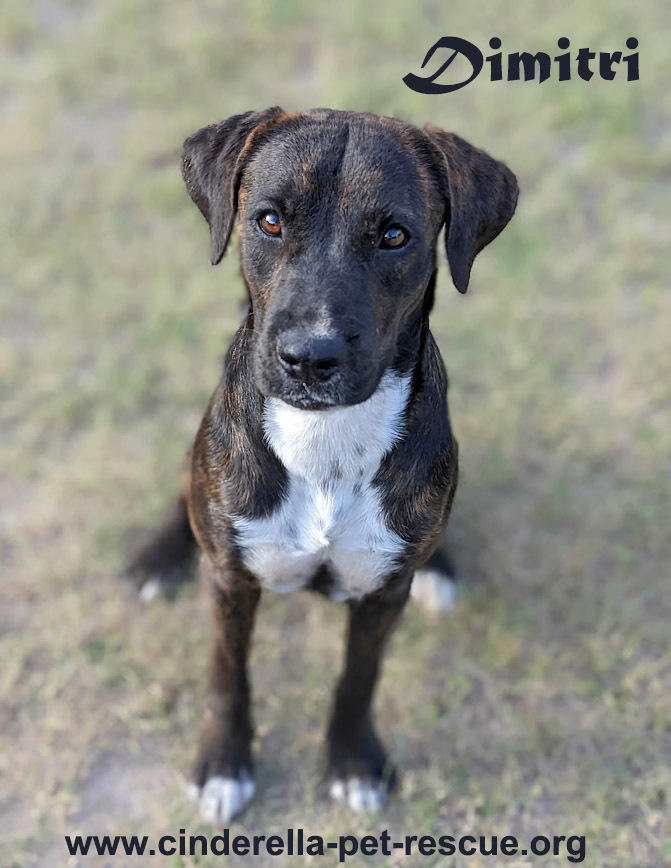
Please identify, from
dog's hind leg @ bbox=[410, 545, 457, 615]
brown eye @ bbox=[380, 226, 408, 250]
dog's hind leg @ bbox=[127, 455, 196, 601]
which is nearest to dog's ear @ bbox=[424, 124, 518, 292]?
brown eye @ bbox=[380, 226, 408, 250]

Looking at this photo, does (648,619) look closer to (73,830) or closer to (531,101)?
(73,830)

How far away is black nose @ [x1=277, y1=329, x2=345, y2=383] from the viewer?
2479 mm

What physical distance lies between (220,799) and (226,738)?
226 mm

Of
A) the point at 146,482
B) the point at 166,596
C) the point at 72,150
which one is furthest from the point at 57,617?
the point at 72,150

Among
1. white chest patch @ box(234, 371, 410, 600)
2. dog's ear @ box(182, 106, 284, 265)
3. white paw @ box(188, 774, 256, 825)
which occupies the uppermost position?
dog's ear @ box(182, 106, 284, 265)

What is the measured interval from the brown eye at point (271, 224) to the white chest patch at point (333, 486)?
49 centimetres

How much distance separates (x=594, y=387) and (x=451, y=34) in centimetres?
333

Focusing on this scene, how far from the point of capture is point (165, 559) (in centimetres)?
428

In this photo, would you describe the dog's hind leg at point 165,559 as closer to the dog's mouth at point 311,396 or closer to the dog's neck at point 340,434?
the dog's neck at point 340,434

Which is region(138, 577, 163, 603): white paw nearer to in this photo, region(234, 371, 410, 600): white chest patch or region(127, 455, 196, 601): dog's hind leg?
region(127, 455, 196, 601): dog's hind leg

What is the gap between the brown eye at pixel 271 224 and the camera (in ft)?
8.79

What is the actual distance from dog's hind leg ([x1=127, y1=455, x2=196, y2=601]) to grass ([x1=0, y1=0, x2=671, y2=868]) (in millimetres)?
104

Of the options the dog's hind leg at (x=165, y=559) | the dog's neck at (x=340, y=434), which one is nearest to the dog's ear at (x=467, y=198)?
the dog's neck at (x=340, y=434)

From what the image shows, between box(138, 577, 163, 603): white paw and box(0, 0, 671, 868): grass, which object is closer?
box(0, 0, 671, 868): grass
